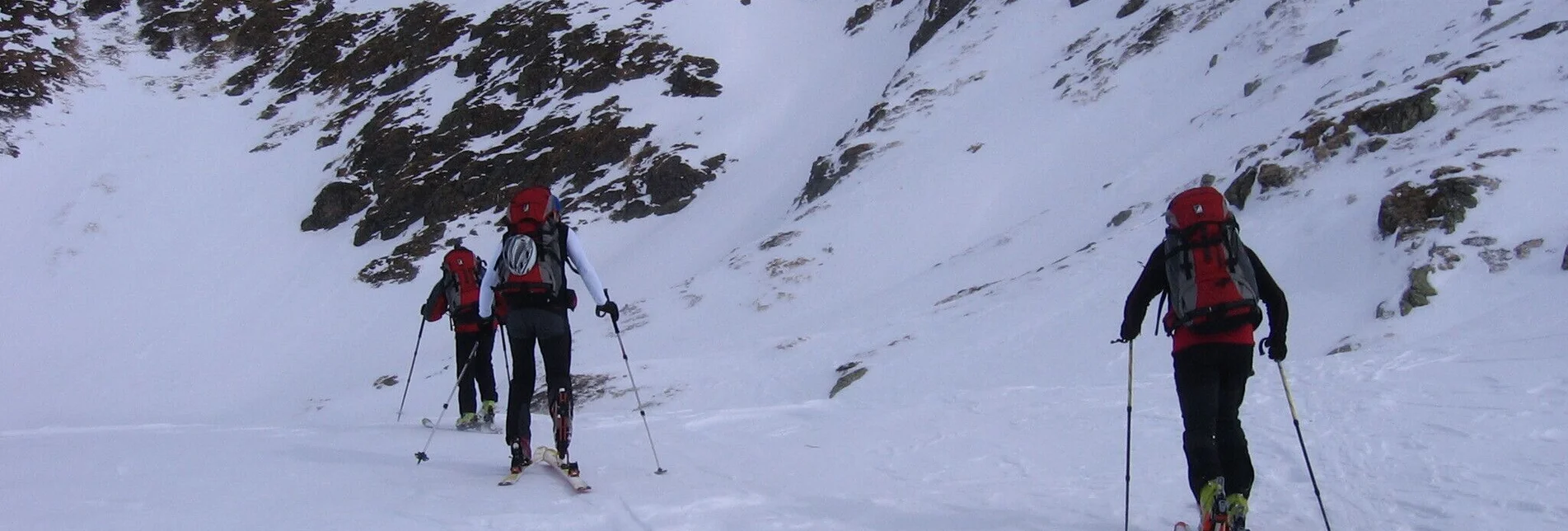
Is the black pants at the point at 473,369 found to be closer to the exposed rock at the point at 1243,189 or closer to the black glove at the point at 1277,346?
the black glove at the point at 1277,346

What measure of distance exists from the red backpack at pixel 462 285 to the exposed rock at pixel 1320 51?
2019 cm

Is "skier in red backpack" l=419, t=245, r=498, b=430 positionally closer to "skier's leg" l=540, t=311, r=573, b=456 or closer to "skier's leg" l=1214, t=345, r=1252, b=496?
"skier's leg" l=540, t=311, r=573, b=456

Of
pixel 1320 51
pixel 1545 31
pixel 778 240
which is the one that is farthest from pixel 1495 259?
pixel 778 240

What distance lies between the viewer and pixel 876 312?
18.3 metres

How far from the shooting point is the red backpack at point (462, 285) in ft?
29.8

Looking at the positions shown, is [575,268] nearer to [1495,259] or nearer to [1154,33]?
[1495,259]

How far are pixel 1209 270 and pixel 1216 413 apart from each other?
646 millimetres

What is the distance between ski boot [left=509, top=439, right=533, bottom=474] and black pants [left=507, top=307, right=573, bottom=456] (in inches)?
1.1

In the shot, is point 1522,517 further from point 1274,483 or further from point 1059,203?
point 1059,203

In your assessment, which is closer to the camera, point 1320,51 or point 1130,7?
point 1320,51

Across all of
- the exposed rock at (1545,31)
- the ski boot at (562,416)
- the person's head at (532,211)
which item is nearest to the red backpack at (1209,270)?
the person's head at (532,211)

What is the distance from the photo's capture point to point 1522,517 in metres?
4.57

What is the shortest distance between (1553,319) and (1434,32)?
45.3 feet

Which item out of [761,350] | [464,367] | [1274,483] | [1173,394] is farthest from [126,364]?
[1274,483]
